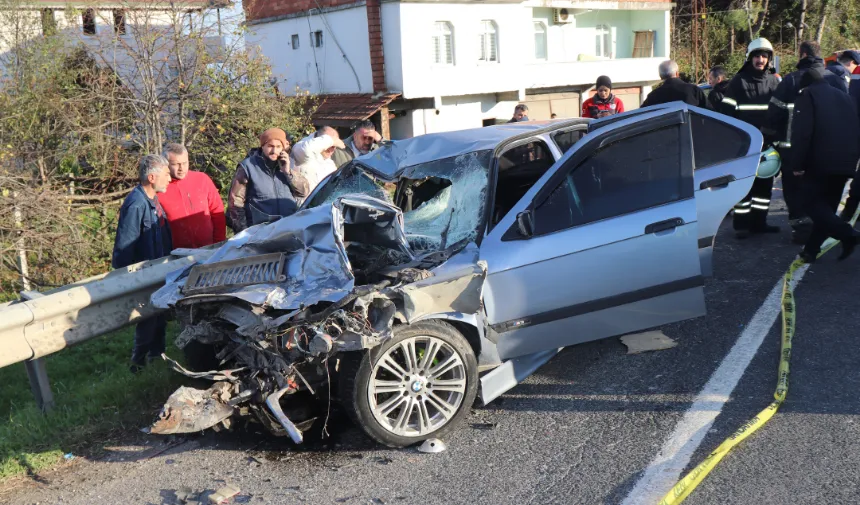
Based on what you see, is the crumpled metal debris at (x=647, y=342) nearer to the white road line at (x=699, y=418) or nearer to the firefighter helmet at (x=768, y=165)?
the white road line at (x=699, y=418)

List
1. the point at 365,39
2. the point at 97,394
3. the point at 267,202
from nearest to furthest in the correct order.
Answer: the point at 97,394 < the point at 267,202 < the point at 365,39

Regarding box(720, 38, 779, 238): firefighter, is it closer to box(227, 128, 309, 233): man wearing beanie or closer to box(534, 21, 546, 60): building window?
box(227, 128, 309, 233): man wearing beanie

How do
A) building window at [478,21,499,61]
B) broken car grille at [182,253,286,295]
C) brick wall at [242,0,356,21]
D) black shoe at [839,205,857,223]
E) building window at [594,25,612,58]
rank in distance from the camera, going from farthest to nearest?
building window at [594,25,612,58] < building window at [478,21,499,61] < brick wall at [242,0,356,21] < black shoe at [839,205,857,223] < broken car grille at [182,253,286,295]

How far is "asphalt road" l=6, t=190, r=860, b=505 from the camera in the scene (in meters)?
3.66

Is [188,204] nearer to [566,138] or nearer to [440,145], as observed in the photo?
[440,145]

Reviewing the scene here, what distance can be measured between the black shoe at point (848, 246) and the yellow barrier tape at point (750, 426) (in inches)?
51.9

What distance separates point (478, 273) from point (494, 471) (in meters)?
1.09

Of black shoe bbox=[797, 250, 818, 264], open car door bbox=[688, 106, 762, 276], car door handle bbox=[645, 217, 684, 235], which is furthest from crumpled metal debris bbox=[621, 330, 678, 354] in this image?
black shoe bbox=[797, 250, 818, 264]

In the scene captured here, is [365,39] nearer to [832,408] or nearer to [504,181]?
[504,181]

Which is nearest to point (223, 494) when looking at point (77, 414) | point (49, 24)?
point (77, 414)

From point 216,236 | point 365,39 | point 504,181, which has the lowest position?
point 216,236

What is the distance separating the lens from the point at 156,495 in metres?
3.89

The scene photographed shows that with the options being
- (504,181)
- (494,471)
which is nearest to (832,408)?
(494,471)

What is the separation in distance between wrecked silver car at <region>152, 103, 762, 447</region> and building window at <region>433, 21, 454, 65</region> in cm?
1901
